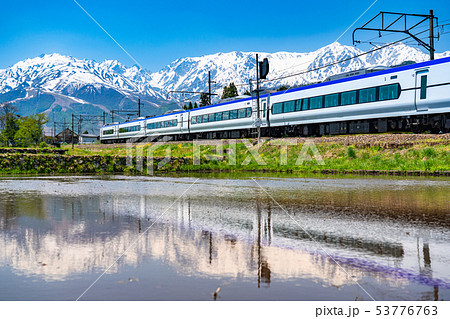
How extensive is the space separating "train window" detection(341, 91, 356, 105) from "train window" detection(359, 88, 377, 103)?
0.60 metres

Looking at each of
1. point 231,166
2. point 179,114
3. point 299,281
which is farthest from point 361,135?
point 179,114

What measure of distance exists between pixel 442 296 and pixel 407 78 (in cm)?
2245

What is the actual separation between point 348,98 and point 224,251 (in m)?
24.6

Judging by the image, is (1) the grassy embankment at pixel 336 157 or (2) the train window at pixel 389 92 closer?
(1) the grassy embankment at pixel 336 157

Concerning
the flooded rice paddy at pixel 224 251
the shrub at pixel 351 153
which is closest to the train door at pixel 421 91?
the shrub at pixel 351 153

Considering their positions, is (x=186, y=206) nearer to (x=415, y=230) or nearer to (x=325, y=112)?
(x=415, y=230)

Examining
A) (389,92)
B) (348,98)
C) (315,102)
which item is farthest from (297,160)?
(389,92)

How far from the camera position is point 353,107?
27578 mm

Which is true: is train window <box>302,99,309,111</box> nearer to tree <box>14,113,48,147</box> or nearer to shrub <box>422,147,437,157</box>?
shrub <box>422,147,437,157</box>

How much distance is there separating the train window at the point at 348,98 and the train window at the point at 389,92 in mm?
2231

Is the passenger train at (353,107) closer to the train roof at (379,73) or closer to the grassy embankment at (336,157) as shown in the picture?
the train roof at (379,73)

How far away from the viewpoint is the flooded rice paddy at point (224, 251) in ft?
12.3

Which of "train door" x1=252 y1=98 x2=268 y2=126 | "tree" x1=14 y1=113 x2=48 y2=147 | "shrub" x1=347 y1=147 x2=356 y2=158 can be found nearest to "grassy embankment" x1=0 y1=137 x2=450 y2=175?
"shrub" x1=347 y1=147 x2=356 y2=158

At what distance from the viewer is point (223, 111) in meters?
42.3
